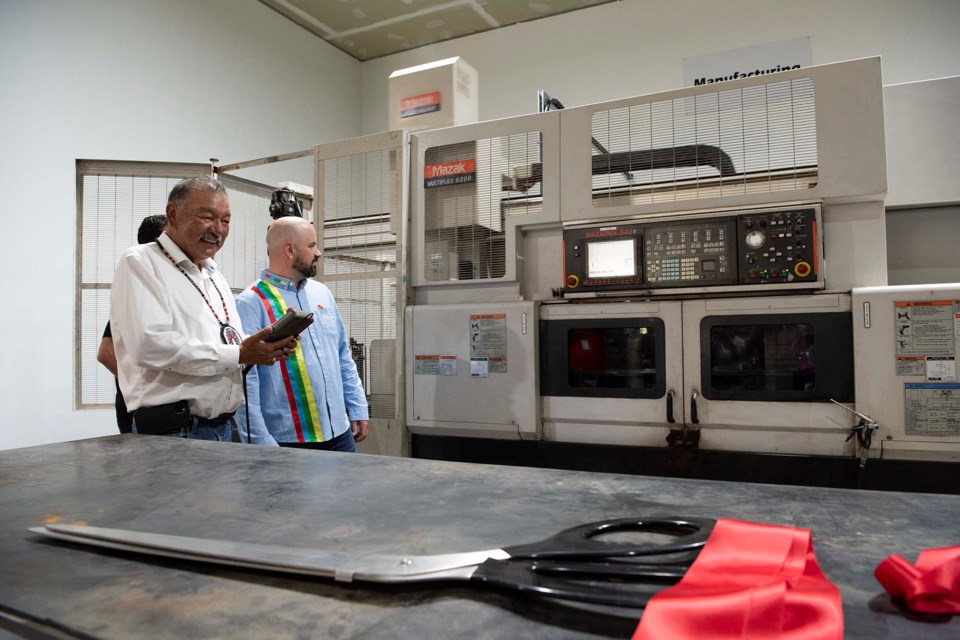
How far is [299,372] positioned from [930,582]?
2151mm

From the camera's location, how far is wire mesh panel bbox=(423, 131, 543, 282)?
99.4 inches

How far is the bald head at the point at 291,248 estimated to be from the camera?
95.8 inches

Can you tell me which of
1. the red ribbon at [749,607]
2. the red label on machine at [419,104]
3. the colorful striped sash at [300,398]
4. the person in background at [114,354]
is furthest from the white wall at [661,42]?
the red ribbon at [749,607]

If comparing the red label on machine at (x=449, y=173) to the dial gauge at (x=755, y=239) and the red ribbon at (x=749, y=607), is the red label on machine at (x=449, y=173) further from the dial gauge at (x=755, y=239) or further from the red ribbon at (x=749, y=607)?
the red ribbon at (x=749, y=607)

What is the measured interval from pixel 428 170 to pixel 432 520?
2.18 metres

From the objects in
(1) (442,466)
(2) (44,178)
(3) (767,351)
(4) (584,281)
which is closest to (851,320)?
(3) (767,351)

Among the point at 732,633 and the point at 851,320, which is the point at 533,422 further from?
the point at 732,633

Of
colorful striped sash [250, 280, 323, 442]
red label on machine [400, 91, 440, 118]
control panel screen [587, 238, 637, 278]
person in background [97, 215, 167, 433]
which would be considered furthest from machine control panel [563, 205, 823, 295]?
person in background [97, 215, 167, 433]

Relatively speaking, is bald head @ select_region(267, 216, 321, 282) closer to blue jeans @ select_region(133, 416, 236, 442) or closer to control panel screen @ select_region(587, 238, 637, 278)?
blue jeans @ select_region(133, 416, 236, 442)

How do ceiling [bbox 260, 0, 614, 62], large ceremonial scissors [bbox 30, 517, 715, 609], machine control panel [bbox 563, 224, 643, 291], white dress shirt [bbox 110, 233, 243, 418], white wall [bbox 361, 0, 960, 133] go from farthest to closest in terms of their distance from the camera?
1. ceiling [bbox 260, 0, 614, 62]
2. white wall [bbox 361, 0, 960, 133]
3. machine control panel [bbox 563, 224, 643, 291]
4. white dress shirt [bbox 110, 233, 243, 418]
5. large ceremonial scissors [bbox 30, 517, 715, 609]

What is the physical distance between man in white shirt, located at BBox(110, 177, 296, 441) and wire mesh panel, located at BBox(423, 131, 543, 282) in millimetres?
976

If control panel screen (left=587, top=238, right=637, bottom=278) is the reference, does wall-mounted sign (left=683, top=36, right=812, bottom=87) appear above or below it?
above

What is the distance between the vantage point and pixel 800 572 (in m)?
0.47

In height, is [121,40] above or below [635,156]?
above
